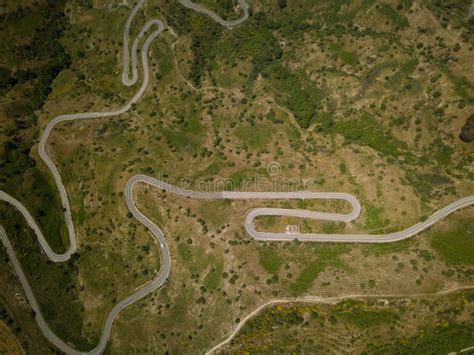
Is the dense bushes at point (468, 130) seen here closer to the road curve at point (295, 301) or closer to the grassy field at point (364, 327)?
the grassy field at point (364, 327)

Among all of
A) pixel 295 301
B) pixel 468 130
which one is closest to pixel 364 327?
pixel 295 301

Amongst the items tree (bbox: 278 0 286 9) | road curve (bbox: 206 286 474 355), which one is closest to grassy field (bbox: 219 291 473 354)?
road curve (bbox: 206 286 474 355)

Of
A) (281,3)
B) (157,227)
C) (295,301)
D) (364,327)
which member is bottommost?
(364,327)

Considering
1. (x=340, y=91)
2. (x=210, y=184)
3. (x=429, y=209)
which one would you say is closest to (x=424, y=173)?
(x=429, y=209)

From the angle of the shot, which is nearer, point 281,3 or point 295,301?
point 295,301

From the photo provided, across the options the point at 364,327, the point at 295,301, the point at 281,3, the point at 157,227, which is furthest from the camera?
the point at 281,3

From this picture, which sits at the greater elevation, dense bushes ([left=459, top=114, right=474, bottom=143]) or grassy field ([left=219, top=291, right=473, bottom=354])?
dense bushes ([left=459, top=114, right=474, bottom=143])

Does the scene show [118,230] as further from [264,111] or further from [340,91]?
[340,91]

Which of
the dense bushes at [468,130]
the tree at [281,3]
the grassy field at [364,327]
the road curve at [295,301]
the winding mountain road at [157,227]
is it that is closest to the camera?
the grassy field at [364,327]

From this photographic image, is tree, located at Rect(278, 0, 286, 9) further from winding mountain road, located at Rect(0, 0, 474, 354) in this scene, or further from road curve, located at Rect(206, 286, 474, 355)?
road curve, located at Rect(206, 286, 474, 355)

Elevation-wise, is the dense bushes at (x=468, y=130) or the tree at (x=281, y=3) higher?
the tree at (x=281, y=3)

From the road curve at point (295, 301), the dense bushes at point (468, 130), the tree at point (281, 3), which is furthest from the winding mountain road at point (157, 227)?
the tree at point (281, 3)

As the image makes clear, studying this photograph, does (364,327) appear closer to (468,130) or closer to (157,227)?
(468,130)
